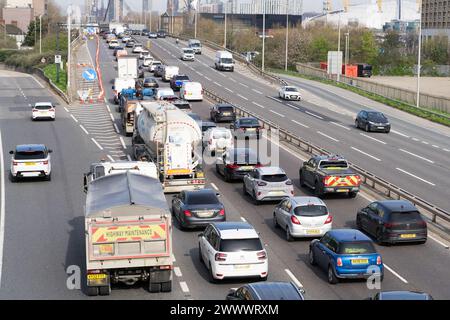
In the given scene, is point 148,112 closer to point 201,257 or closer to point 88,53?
point 201,257

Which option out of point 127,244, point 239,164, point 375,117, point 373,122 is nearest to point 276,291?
point 127,244

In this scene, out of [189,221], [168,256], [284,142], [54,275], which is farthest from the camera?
[284,142]

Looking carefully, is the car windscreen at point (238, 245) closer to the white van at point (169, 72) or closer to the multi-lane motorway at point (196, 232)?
the multi-lane motorway at point (196, 232)

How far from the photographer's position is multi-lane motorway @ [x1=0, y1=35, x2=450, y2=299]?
68.2 feet

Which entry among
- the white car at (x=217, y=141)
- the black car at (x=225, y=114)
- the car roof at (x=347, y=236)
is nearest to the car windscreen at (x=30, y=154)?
the white car at (x=217, y=141)

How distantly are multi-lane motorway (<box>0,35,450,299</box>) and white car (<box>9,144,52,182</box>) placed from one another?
19.7 inches

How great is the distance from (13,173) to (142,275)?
56.0 feet

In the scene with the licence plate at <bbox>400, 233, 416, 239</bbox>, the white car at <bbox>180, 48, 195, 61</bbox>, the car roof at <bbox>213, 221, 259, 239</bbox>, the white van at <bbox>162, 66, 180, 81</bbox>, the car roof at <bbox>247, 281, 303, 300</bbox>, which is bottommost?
the licence plate at <bbox>400, 233, 416, 239</bbox>

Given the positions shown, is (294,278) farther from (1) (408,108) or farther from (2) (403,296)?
(1) (408,108)

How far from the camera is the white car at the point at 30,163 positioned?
34656 mm

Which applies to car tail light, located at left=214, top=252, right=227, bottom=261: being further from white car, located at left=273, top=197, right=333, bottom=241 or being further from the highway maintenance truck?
white car, located at left=273, top=197, right=333, bottom=241

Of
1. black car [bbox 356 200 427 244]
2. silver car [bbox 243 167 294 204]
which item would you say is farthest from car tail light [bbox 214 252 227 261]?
silver car [bbox 243 167 294 204]

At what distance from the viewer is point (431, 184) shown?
3609 centimetres

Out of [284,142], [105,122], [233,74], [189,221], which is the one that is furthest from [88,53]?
[189,221]
